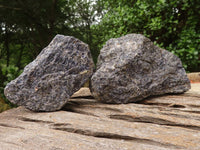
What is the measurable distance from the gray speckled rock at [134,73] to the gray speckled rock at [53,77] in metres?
0.39

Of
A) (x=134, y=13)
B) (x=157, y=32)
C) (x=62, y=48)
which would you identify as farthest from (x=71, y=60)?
(x=157, y=32)

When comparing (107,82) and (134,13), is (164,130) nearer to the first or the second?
(107,82)

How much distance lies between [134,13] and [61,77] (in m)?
4.67

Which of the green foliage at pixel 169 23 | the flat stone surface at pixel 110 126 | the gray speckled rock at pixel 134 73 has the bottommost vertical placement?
the flat stone surface at pixel 110 126

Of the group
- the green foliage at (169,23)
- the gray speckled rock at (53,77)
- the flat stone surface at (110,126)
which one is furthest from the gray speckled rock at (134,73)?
the green foliage at (169,23)

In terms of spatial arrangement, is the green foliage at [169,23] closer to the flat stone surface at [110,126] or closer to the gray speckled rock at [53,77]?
the flat stone surface at [110,126]

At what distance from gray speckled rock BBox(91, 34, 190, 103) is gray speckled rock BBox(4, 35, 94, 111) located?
1.28 feet

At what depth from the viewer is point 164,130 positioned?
2.41 metres

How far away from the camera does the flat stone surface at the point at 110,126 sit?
6.86 ft

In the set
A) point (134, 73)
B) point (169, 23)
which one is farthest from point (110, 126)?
point (169, 23)

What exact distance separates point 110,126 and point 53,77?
4.68 feet

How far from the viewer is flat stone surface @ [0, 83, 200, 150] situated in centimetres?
209

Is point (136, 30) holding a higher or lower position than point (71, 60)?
higher

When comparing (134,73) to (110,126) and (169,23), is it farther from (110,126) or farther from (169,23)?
(169,23)
